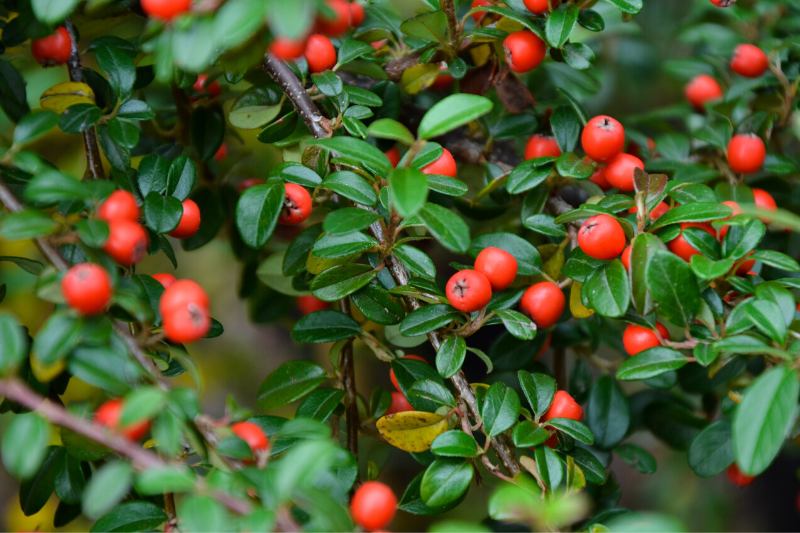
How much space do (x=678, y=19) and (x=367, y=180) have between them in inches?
76.1

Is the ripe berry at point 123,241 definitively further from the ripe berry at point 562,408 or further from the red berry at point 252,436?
the ripe berry at point 562,408

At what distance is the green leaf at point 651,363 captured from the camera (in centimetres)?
117

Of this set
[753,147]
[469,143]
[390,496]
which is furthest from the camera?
[469,143]

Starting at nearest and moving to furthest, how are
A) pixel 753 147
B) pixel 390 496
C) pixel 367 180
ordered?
pixel 390 496, pixel 367 180, pixel 753 147

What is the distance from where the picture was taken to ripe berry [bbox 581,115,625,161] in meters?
1.37

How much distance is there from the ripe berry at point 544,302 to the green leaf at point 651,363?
17 centimetres

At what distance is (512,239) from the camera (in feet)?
4.62

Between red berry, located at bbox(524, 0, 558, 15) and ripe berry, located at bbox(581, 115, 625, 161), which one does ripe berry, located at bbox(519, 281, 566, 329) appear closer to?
ripe berry, located at bbox(581, 115, 625, 161)

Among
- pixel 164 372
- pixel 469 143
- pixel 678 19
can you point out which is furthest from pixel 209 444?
pixel 678 19

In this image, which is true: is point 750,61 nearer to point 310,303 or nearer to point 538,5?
point 538,5

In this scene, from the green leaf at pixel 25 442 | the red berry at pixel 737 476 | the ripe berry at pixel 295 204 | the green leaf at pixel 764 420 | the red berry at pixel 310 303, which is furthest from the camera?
the red berry at pixel 310 303

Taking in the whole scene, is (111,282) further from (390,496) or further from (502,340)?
(502,340)

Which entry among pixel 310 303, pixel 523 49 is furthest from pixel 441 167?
pixel 310 303

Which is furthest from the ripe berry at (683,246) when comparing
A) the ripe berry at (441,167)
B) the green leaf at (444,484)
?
the green leaf at (444,484)
